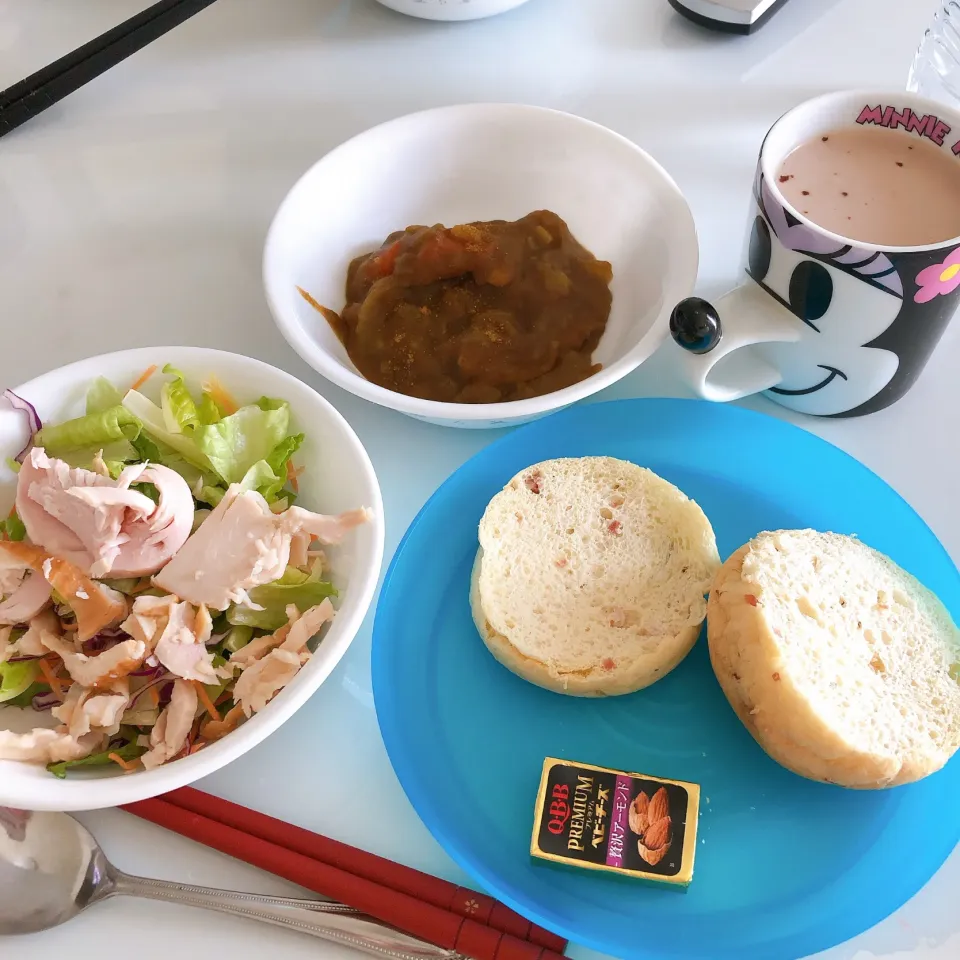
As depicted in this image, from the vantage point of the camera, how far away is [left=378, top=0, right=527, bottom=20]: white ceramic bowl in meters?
1.95

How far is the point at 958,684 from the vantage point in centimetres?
113

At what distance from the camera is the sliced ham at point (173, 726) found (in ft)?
3.52

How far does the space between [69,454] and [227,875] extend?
2.06 ft

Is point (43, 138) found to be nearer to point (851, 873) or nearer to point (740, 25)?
point (740, 25)

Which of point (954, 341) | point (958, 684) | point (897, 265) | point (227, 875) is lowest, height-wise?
point (227, 875)

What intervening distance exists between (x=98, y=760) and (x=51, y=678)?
15cm

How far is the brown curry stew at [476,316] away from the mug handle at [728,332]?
19 cm

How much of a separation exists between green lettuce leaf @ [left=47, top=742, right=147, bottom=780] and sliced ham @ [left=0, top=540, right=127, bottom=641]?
0.15m

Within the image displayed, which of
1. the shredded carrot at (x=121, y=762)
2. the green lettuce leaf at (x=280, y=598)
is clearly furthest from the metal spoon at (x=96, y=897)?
the green lettuce leaf at (x=280, y=598)

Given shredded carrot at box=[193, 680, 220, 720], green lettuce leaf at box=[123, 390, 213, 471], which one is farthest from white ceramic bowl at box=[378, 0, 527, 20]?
shredded carrot at box=[193, 680, 220, 720]

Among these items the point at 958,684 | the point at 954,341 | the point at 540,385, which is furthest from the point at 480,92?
the point at 958,684

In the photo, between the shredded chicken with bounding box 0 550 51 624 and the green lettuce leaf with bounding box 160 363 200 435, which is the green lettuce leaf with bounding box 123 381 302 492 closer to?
the green lettuce leaf with bounding box 160 363 200 435

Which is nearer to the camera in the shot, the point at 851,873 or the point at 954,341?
the point at 851,873

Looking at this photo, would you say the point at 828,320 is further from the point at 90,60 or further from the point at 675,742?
the point at 90,60
